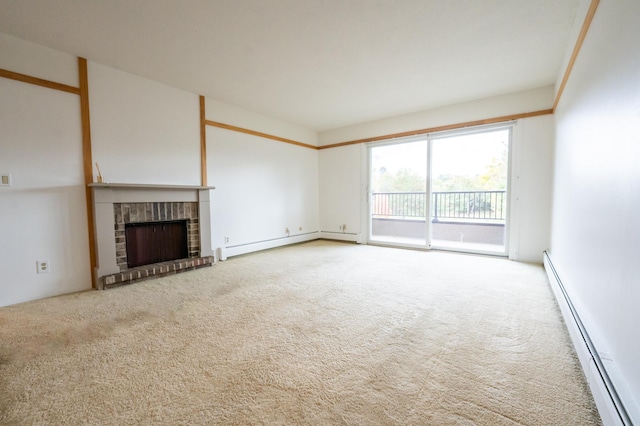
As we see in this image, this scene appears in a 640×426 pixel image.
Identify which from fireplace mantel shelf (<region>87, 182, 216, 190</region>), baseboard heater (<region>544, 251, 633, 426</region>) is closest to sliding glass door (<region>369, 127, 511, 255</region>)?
baseboard heater (<region>544, 251, 633, 426</region>)

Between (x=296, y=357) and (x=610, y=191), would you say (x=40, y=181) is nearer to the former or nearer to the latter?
(x=296, y=357)

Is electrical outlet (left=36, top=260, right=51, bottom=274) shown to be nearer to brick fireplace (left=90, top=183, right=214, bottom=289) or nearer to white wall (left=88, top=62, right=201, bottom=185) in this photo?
brick fireplace (left=90, top=183, right=214, bottom=289)

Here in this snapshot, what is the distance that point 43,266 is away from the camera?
255 centimetres

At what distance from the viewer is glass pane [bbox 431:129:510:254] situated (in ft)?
14.1

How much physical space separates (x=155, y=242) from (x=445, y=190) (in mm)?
5452

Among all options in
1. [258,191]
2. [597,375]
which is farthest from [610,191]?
[258,191]

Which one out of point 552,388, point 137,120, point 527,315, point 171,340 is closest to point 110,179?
point 137,120

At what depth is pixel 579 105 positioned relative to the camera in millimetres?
1944

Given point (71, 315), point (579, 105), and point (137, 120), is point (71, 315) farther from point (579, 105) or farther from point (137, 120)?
point (579, 105)

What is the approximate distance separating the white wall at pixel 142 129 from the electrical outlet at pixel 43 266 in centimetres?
102

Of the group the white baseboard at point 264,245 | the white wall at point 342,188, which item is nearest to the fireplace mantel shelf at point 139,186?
the white baseboard at point 264,245

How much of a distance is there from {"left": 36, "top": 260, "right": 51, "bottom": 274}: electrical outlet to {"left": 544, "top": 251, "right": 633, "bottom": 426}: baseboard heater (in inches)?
166

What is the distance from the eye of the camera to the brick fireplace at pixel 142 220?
2799mm

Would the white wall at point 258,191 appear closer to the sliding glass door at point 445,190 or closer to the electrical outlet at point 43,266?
the sliding glass door at point 445,190
